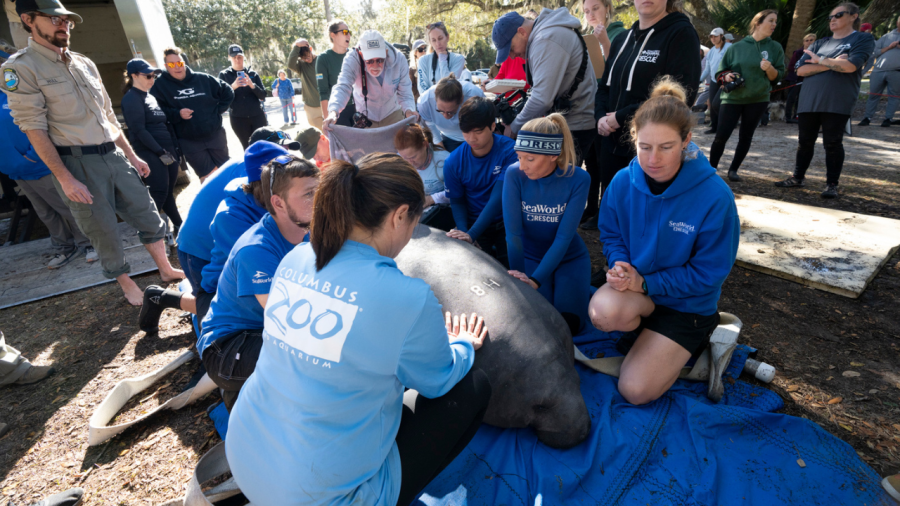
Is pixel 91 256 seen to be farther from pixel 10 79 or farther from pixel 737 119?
pixel 737 119

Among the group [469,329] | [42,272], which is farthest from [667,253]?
[42,272]

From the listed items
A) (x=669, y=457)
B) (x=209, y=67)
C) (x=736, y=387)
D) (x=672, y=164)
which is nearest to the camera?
(x=669, y=457)

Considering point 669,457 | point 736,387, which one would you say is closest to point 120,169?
point 669,457

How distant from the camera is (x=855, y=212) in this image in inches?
184

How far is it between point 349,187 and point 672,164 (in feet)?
5.65

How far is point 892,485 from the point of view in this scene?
6.16 feet

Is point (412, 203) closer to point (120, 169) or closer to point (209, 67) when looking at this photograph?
point (120, 169)

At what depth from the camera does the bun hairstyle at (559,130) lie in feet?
9.14

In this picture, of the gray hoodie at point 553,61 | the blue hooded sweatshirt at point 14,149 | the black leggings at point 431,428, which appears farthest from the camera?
A: the blue hooded sweatshirt at point 14,149

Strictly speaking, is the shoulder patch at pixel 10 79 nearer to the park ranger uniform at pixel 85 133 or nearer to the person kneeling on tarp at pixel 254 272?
the park ranger uniform at pixel 85 133

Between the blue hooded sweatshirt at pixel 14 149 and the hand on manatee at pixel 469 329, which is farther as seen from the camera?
the blue hooded sweatshirt at pixel 14 149

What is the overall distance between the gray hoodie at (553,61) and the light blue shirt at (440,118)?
602mm

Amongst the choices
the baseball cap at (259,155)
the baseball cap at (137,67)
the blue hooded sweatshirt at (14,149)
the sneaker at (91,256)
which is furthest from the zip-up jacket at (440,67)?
the sneaker at (91,256)

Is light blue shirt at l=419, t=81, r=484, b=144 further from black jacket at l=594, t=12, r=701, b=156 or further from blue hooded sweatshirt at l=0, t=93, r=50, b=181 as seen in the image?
blue hooded sweatshirt at l=0, t=93, r=50, b=181
